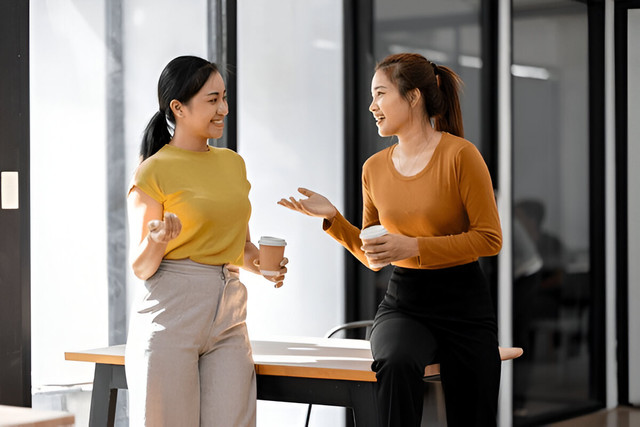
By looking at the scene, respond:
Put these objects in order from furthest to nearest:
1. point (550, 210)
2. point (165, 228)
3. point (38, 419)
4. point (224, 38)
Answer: point (550, 210)
point (224, 38)
point (165, 228)
point (38, 419)

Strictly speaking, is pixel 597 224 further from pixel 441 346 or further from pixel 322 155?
pixel 441 346

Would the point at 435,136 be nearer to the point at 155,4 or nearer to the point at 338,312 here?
the point at 155,4

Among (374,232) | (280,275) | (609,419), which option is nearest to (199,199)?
(280,275)

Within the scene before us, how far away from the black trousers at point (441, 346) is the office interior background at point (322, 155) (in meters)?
1.16

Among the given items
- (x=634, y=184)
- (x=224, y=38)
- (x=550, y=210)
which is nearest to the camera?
(x=224, y=38)

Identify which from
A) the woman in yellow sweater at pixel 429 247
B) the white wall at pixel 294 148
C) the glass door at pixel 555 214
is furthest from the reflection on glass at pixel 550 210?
the woman in yellow sweater at pixel 429 247

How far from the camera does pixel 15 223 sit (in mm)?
2793

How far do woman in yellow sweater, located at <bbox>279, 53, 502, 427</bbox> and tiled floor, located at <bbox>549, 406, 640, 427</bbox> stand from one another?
9.14 ft

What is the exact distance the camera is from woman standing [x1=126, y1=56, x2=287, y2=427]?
2.27 m

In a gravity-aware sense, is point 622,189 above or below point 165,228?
above

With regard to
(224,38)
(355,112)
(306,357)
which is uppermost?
(224,38)

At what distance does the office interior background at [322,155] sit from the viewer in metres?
2.93

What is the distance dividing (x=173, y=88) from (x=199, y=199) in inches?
12.3

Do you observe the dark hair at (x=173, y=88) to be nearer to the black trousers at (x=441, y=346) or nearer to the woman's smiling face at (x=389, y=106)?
the woman's smiling face at (x=389, y=106)
